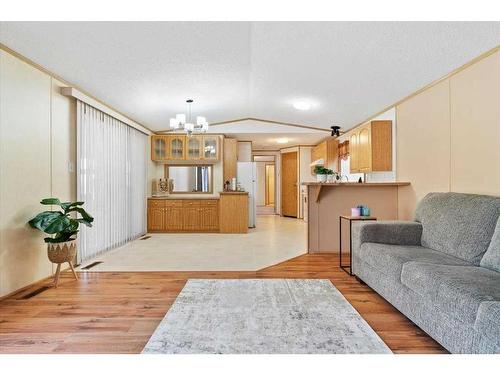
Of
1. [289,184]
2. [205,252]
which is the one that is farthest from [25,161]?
[289,184]

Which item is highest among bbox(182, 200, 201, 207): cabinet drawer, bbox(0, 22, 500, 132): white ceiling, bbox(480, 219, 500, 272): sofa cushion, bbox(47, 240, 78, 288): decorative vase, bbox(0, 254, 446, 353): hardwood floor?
bbox(0, 22, 500, 132): white ceiling

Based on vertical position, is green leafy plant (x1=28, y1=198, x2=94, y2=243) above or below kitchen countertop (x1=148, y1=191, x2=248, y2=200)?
below

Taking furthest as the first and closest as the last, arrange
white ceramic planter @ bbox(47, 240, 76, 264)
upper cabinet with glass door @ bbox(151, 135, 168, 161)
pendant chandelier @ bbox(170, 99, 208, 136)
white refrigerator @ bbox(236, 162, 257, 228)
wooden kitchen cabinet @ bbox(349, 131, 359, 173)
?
white refrigerator @ bbox(236, 162, 257, 228)
upper cabinet with glass door @ bbox(151, 135, 168, 161)
wooden kitchen cabinet @ bbox(349, 131, 359, 173)
pendant chandelier @ bbox(170, 99, 208, 136)
white ceramic planter @ bbox(47, 240, 76, 264)

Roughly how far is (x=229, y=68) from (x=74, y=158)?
2259 millimetres

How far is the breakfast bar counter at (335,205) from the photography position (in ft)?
15.7

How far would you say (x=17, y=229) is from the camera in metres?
3.07

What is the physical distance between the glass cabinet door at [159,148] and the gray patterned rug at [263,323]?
176 inches

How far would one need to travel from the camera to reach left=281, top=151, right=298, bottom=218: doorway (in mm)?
10023

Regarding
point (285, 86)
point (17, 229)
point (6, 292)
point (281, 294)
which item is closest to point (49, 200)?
point (17, 229)

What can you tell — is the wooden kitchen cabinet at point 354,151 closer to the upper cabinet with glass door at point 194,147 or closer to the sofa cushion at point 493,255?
the upper cabinet with glass door at point 194,147

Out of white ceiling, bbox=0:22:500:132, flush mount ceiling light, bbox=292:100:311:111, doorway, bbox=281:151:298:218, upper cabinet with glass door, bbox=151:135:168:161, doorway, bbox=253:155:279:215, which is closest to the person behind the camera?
white ceiling, bbox=0:22:500:132

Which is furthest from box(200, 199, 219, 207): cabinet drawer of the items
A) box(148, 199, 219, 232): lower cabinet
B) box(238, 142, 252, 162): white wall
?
box(238, 142, 252, 162): white wall

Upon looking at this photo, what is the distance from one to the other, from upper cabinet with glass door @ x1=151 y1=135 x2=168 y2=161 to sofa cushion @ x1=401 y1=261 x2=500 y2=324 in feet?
19.1

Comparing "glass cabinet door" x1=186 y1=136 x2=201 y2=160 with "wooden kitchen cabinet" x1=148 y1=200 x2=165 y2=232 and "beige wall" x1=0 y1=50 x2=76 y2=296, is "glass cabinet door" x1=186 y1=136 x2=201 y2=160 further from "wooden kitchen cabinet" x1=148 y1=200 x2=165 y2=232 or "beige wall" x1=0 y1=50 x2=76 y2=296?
"beige wall" x1=0 y1=50 x2=76 y2=296
